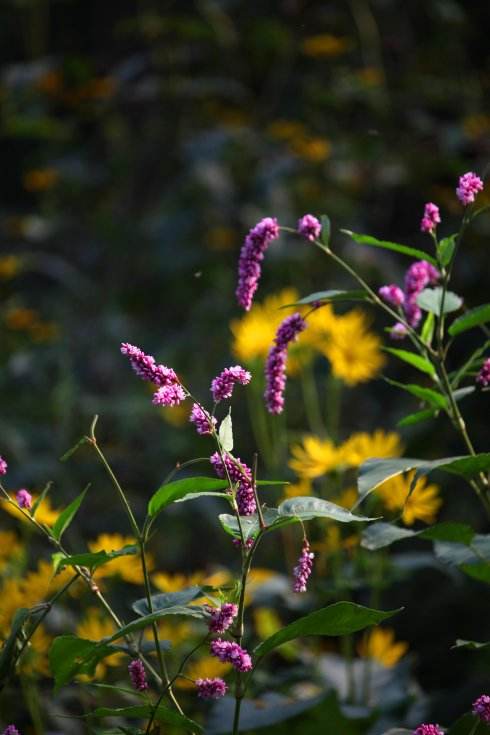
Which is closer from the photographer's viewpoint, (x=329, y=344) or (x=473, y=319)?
(x=473, y=319)

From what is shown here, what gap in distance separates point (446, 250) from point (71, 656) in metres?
0.32

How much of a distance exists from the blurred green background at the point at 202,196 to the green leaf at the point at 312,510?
877 millimetres

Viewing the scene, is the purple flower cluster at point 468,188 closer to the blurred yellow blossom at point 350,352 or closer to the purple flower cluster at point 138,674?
the purple flower cluster at point 138,674

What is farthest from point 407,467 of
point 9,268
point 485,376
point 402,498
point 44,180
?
point 44,180

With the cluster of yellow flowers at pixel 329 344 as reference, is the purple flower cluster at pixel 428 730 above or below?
above

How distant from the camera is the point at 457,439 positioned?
1.67 m

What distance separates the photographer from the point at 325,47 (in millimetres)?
2195

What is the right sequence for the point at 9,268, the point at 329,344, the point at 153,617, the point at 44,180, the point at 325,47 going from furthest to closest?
the point at 44,180, the point at 325,47, the point at 9,268, the point at 329,344, the point at 153,617

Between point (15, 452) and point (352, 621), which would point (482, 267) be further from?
point (352, 621)

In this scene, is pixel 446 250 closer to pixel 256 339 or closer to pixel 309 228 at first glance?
pixel 309 228

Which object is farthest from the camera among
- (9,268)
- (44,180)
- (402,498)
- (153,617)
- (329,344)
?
(44,180)

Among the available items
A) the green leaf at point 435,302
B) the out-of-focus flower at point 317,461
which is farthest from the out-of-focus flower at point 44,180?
the green leaf at point 435,302

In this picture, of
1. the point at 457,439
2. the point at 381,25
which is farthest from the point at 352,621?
the point at 381,25

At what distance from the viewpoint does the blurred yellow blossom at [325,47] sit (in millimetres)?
2199
